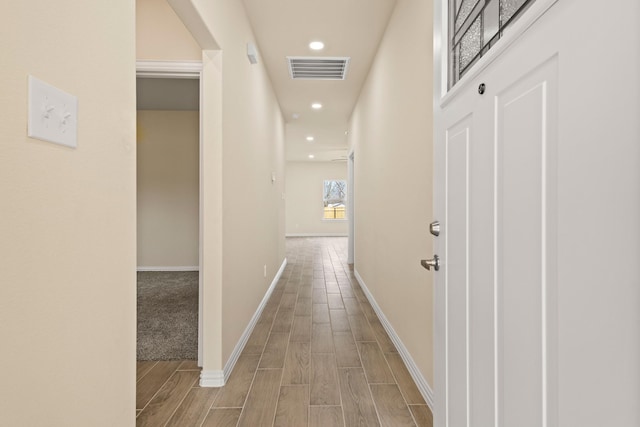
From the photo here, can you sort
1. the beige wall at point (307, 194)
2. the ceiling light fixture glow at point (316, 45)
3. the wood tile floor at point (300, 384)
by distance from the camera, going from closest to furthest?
the wood tile floor at point (300, 384) < the ceiling light fixture glow at point (316, 45) < the beige wall at point (307, 194)

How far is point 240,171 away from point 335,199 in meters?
9.62

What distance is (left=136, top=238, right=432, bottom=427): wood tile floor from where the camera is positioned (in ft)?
5.68

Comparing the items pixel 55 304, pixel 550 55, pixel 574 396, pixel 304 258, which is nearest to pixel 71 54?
pixel 55 304

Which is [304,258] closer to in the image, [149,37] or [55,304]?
[149,37]

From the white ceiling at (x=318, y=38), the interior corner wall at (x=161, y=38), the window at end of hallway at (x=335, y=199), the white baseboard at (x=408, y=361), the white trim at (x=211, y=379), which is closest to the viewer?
the white baseboard at (x=408, y=361)

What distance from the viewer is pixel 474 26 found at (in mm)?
1069

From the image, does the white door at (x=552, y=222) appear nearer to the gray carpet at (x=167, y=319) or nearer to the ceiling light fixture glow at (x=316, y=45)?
the gray carpet at (x=167, y=319)

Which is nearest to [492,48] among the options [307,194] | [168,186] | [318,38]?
[318,38]

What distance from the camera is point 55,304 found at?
75 centimetres

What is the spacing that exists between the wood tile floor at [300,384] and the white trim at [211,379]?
0.04m

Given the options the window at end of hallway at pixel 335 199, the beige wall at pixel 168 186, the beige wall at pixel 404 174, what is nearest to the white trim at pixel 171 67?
the beige wall at pixel 404 174

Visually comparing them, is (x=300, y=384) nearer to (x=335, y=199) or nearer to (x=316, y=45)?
(x=316, y=45)

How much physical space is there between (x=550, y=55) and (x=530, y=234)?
344 millimetres

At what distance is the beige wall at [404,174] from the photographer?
193 centimetres
